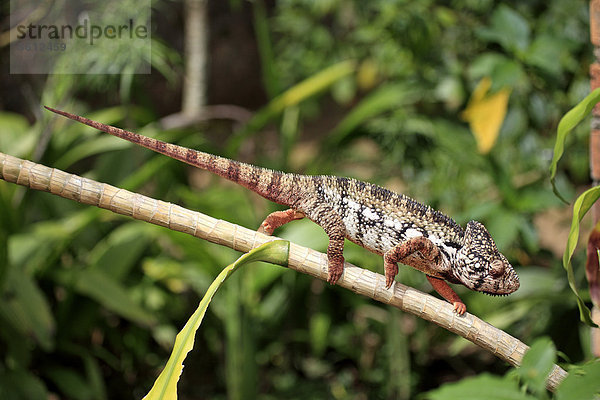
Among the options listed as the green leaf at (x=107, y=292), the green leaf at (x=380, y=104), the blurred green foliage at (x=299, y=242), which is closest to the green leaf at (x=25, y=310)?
the blurred green foliage at (x=299, y=242)

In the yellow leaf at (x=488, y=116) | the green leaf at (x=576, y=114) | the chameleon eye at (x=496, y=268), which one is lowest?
the yellow leaf at (x=488, y=116)

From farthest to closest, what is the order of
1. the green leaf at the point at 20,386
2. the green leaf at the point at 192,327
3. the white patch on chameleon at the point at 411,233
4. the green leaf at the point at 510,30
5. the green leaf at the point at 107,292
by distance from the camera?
the green leaf at the point at 107,292
the green leaf at the point at 20,386
the green leaf at the point at 510,30
the white patch on chameleon at the point at 411,233
the green leaf at the point at 192,327

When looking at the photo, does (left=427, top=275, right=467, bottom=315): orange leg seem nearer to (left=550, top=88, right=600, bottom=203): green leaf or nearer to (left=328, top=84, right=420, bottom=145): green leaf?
(left=550, top=88, right=600, bottom=203): green leaf

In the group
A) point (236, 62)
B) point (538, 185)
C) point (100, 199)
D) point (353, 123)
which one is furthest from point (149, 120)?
point (236, 62)

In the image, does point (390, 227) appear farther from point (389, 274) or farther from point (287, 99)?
point (287, 99)

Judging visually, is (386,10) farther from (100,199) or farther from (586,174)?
(100,199)

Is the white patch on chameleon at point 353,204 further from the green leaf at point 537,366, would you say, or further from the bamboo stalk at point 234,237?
the green leaf at point 537,366

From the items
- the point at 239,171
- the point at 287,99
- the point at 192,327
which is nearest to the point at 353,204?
the point at 239,171
